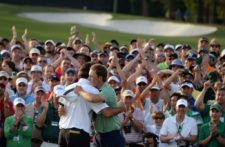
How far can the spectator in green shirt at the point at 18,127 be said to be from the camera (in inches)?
623

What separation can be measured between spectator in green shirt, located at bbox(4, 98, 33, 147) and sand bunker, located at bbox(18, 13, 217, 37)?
1126 inches

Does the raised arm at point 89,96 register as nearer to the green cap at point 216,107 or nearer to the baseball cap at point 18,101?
the baseball cap at point 18,101

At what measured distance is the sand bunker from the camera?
45469mm

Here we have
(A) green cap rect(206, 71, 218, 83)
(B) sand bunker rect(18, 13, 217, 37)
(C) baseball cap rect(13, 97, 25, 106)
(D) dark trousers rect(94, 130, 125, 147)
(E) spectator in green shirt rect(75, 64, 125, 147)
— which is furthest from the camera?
(B) sand bunker rect(18, 13, 217, 37)

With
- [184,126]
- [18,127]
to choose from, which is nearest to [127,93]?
[184,126]

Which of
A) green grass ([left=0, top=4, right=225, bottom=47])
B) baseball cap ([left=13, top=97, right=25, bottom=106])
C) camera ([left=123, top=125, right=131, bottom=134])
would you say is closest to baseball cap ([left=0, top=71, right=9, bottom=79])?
baseball cap ([left=13, top=97, right=25, bottom=106])

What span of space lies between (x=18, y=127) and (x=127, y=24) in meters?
33.2

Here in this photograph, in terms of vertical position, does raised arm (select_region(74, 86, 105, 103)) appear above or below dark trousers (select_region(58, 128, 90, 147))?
above

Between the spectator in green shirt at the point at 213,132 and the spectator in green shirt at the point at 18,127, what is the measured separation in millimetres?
3168

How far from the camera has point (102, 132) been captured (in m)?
13.8

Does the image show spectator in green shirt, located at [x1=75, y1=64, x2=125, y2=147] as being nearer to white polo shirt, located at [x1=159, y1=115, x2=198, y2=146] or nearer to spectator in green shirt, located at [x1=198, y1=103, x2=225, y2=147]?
white polo shirt, located at [x1=159, y1=115, x2=198, y2=146]

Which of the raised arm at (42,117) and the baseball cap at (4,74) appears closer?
the raised arm at (42,117)

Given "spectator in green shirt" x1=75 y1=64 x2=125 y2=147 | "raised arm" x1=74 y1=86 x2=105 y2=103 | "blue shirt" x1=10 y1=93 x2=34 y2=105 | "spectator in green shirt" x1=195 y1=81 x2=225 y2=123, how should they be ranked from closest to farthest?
"raised arm" x1=74 y1=86 x2=105 y2=103, "spectator in green shirt" x1=75 y1=64 x2=125 y2=147, "spectator in green shirt" x1=195 y1=81 x2=225 y2=123, "blue shirt" x1=10 y1=93 x2=34 y2=105

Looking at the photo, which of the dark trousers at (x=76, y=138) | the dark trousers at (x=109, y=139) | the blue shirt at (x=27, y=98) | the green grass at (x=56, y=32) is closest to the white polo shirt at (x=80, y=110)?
the dark trousers at (x=76, y=138)
